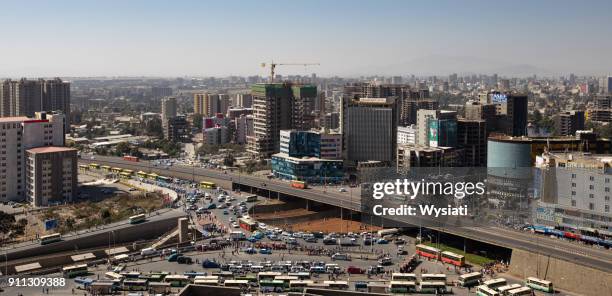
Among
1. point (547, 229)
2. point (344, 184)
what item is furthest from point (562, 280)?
point (344, 184)

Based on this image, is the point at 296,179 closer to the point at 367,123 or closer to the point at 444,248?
the point at 367,123

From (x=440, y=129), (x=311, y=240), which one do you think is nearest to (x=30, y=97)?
(x=440, y=129)

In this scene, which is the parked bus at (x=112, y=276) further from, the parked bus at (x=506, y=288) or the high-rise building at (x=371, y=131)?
the high-rise building at (x=371, y=131)

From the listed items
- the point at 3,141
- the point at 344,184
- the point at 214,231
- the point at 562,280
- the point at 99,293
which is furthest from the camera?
the point at 344,184

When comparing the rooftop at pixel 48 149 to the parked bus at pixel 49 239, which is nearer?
the parked bus at pixel 49 239

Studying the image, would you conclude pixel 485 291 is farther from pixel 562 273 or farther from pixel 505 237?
pixel 505 237

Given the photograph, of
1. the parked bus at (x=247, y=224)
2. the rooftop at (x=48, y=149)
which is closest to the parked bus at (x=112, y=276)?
the parked bus at (x=247, y=224)
